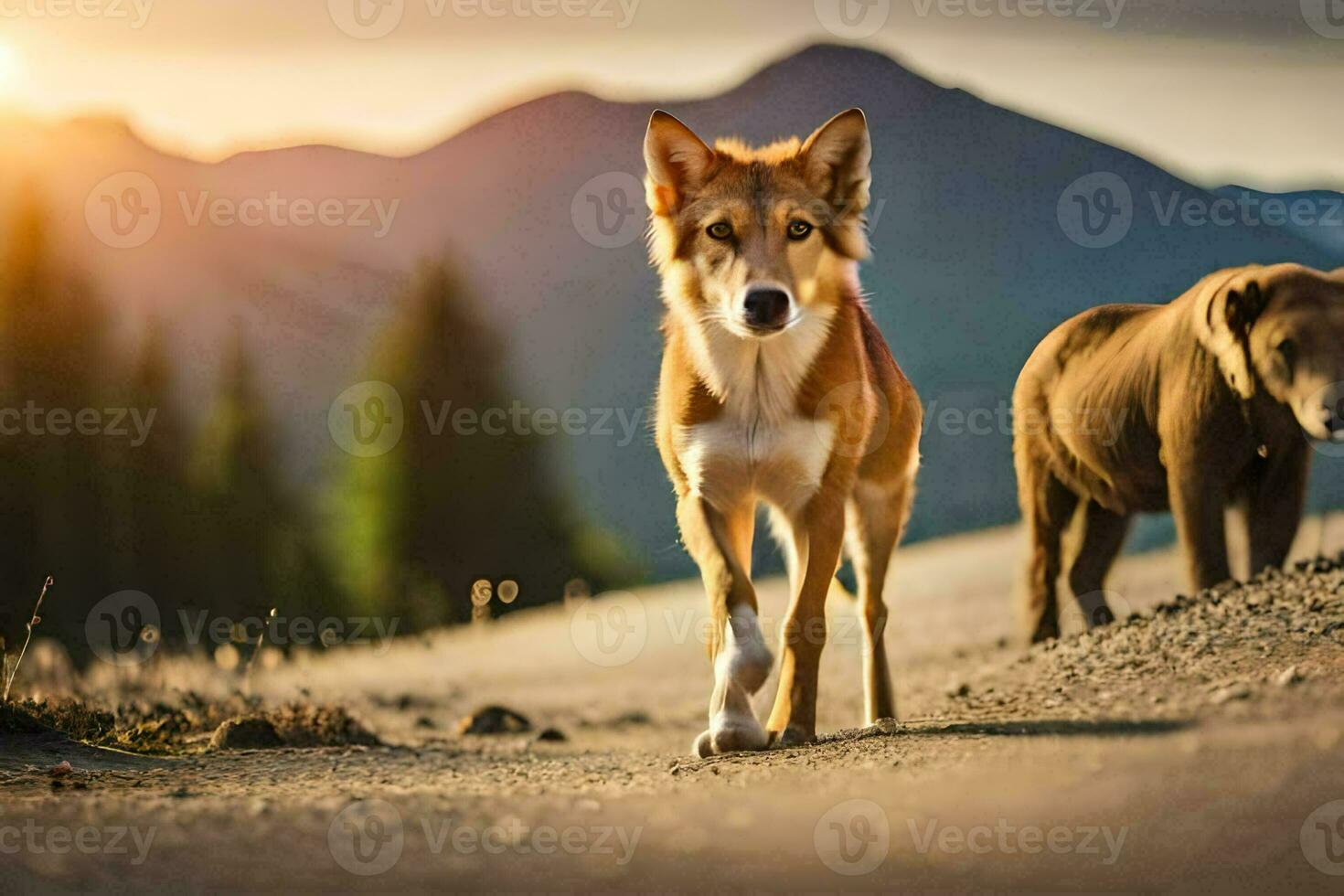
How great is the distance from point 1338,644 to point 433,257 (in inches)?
929

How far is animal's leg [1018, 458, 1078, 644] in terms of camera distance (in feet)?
36.0

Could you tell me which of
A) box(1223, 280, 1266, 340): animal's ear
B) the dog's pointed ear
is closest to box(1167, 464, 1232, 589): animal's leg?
the dog's pointed ear

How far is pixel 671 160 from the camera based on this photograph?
Answer: 7453mm

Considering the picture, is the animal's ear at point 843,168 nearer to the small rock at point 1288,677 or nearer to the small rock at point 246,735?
the small rock at point 1288,677

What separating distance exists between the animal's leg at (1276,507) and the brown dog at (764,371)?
12.0 feet

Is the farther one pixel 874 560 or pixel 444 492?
pixel 444 492

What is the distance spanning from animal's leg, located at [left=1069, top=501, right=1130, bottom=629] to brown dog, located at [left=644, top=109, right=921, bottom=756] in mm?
4096

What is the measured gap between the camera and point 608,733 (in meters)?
11.4

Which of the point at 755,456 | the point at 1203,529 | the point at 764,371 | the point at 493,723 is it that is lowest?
the point at 493,723

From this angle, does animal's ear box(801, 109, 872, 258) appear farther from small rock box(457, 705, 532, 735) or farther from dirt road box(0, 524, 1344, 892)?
small rock box(457, 705, 532, 735)

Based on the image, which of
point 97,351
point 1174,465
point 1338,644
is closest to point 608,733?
point 1174,465

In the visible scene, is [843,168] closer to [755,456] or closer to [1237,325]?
[755,456]

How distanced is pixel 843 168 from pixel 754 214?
0.78 meters

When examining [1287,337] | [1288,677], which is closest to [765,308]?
[1288,677]
